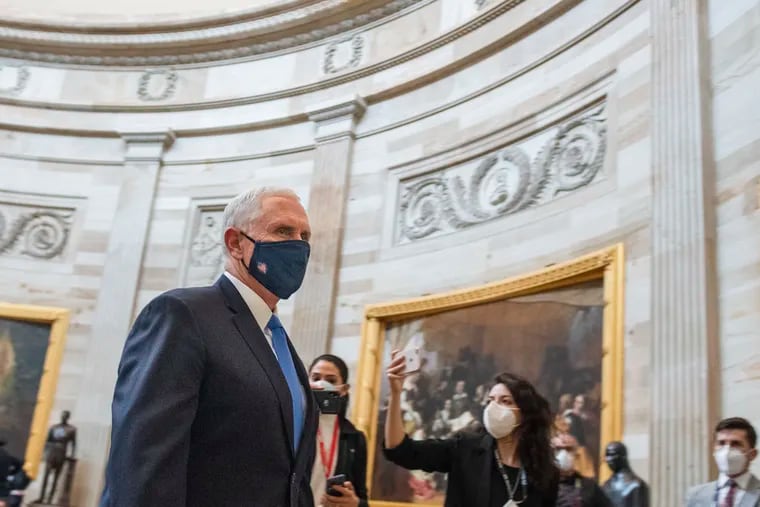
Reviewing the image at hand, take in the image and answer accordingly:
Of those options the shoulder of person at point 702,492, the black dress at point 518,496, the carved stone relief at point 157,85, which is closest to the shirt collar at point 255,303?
the black dress at point 518,496

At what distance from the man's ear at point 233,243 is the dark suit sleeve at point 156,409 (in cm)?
38

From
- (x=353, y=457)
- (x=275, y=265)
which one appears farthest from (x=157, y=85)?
(x=275, y=265)

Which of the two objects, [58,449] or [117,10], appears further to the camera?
[117,10]

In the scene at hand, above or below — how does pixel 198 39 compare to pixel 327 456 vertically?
above

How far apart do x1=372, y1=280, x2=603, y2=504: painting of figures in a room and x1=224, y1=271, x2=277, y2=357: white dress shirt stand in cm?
480

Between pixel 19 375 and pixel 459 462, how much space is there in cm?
1023

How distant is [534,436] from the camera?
3725 millimetres

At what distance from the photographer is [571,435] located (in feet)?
21.8

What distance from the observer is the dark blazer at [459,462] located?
3.58 m

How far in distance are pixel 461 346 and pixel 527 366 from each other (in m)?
0.99

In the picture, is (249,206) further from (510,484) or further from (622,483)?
(622,483)

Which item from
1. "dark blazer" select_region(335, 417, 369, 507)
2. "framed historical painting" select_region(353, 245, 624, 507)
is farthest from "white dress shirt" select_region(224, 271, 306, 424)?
"framed historical painting" select_region(353, 245, 624, 507)

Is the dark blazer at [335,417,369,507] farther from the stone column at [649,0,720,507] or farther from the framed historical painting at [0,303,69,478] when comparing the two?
the framed historical painting at [0,303,69,478]

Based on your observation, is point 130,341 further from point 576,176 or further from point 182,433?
point 576,176
